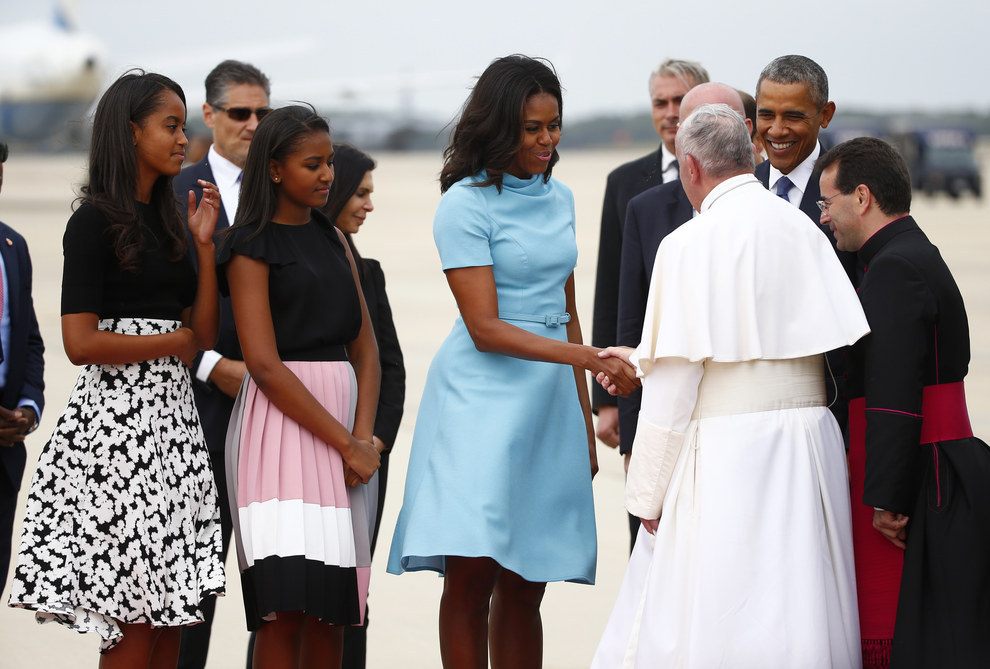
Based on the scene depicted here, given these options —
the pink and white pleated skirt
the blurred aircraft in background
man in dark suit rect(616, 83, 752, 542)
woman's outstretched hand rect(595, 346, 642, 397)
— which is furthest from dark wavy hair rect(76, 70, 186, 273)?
the blurred aircraft in background

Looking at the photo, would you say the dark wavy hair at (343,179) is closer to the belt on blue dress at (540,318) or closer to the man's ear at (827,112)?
the belt on blue dress at (540,318)

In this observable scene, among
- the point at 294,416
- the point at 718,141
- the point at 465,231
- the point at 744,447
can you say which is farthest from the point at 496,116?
the point at 744,447

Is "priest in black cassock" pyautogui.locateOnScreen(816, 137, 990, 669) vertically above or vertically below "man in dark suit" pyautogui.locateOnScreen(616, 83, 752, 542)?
below

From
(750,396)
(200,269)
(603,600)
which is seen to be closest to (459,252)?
(200,269)

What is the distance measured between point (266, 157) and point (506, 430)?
116cm

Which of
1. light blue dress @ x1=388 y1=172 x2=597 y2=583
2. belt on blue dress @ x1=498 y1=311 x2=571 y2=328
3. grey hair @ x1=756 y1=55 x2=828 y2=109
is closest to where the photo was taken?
light blue dress @ x1=388 y1=172 x2=597 y2=583

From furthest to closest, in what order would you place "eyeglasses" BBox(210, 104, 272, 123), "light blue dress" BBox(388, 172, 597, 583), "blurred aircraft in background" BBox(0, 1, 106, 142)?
1. "blurred aircraft in background" BBox(0, 1, 106, 142)
2. "eyeglasses" BBox(210, 104, 272, 123)
3. "light blue dress" BBox(388, 172, 597, 583)

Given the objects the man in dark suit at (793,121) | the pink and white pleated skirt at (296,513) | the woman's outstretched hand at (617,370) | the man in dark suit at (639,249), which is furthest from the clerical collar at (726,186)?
the pink and white pleated skirt at (296,513)

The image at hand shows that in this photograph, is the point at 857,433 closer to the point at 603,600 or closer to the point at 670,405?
the point at 670,405

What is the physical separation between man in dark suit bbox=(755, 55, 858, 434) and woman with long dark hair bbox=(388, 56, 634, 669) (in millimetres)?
872

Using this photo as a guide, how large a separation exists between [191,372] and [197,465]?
80cm

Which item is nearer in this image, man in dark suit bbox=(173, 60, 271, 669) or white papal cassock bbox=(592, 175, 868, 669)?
white papal cassock bbox=(592, 175, 868, 669)

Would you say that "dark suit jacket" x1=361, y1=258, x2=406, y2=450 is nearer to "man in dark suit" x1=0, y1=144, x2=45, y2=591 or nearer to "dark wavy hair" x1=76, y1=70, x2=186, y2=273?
"dark wavy hair" x1=76, y1=70, x2=186, y2=273

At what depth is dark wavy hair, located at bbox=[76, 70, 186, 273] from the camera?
3308 millimetres
